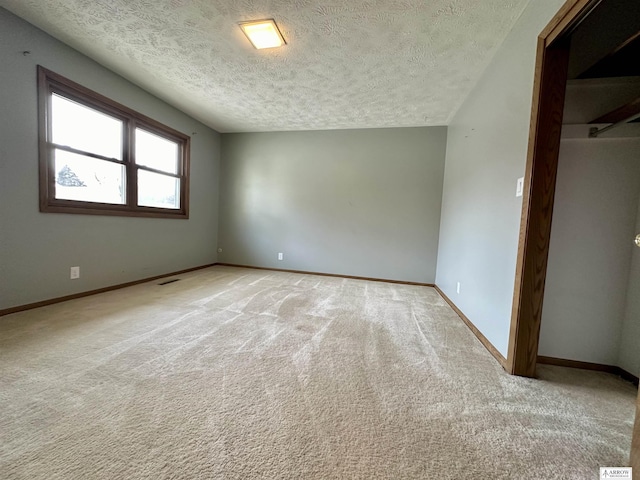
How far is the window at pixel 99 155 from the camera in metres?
2.25

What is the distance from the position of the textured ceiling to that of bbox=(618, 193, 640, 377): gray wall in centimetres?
156

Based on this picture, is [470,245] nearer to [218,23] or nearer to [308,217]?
[308,217]

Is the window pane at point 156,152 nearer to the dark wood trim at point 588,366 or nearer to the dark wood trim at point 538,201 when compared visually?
the dark wood trim at point 538,201

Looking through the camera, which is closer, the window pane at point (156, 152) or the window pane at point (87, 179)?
the window pane at point (87, 179)

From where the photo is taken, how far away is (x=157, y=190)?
3439 millimetres

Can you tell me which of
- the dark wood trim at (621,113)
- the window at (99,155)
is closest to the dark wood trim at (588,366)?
the dark wood trim at (621,113)

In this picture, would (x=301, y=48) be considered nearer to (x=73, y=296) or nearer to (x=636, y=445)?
(x=636, y=445)

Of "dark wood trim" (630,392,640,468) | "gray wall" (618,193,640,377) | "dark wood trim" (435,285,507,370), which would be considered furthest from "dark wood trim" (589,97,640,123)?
"dark wood trim" (435,285,507,370)

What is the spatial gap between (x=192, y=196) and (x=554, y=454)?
15.2 ft

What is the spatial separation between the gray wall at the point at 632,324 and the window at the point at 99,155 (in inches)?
183

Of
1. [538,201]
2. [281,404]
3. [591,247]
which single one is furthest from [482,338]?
[281,404]

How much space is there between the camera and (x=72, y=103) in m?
2.43

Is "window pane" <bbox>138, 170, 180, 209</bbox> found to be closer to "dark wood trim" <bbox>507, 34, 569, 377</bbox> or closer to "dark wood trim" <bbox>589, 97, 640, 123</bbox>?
"dark wood trim" <bbox>507, 34, 569, 377</bbox>

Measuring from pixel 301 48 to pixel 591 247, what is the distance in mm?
2716
